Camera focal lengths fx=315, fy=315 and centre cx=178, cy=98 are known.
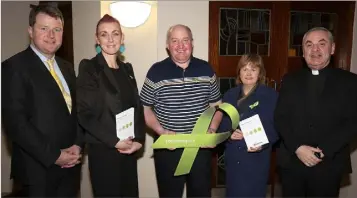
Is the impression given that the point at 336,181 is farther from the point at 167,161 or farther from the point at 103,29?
the point at 103,29

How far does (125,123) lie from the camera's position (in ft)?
6.79

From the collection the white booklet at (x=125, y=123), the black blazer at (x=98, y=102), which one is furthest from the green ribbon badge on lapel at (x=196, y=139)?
the black blazer at (x=98, y=102)

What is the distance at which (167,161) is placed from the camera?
2.29 m

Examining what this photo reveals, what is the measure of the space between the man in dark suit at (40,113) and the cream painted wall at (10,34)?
1719 millimetres

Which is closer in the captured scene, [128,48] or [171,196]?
[171,196]

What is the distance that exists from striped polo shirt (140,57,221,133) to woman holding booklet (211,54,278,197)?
0.26 meters

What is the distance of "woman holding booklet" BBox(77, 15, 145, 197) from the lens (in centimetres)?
200

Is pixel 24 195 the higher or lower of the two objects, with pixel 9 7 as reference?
lower

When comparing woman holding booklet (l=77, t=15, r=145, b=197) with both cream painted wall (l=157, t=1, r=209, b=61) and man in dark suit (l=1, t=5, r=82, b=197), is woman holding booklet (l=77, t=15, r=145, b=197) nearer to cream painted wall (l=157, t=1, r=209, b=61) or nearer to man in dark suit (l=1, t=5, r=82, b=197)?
man in dark suit (l=1, t=5, r=82, b=197)

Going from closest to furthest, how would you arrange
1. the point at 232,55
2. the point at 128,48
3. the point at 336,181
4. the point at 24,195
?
1. the point at 24,195
2. the point at 336,181
3. the point at 128,48
4. the point at 232,55

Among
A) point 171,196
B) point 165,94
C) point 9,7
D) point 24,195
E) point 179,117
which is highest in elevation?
point 9,7

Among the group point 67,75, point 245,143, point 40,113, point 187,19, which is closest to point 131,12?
point 187,19

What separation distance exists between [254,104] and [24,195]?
1.62m

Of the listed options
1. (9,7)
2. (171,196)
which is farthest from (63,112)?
(9,7)
